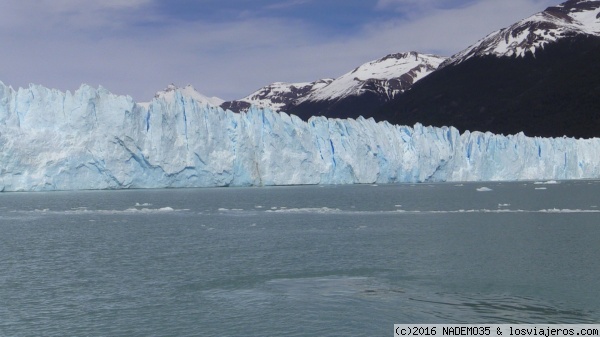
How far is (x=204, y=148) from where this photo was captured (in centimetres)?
3759

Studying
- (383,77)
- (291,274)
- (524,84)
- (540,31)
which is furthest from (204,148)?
(383,77)

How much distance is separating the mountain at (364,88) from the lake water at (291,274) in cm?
11405

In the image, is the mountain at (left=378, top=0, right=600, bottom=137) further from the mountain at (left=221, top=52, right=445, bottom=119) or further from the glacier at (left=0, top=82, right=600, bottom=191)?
the glacier at (left=0, top=82, right=600, bottom=191)

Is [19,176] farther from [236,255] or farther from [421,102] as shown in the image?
[421,102]

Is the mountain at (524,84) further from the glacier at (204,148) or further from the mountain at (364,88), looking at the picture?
the glacier at (204,148)

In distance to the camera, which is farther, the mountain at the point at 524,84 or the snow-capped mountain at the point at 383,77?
the snow-capped mountain at the point at 383,77

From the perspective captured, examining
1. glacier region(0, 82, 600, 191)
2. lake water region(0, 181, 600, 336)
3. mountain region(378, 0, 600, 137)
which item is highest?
mountain region(378, 0, 600, 137)

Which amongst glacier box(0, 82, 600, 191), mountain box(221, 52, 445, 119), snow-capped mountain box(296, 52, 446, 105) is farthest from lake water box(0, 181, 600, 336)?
snow-capped mountain box(296, 52, 446, 105)

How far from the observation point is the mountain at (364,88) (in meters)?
144

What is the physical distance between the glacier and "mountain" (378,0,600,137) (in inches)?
1653

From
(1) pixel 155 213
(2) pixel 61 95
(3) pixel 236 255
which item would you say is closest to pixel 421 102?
(2) pixel 61 95

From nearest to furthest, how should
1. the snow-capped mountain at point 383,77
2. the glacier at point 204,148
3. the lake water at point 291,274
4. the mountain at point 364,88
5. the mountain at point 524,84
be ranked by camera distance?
1. the lake water at point 291,274
2. the glacier at point 204,148
3. the mountain at point 524,84
4. the mountain at point 364,88
5. the snow-capped mountain at point 383,77

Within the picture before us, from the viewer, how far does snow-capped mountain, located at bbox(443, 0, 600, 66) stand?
118188 millimetres

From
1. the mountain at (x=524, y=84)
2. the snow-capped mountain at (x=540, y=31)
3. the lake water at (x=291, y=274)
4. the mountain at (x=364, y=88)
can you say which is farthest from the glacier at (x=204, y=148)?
the mountain at (x=364, y=88)
